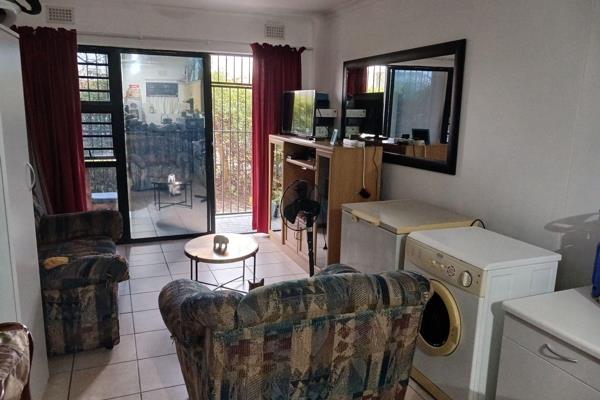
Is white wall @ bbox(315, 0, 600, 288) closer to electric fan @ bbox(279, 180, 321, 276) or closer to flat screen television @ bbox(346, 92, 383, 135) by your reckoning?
flat screen television @ bbox(346, 92, 383, 135)

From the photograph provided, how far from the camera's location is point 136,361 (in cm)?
262

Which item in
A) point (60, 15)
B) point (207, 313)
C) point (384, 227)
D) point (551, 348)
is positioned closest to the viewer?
point (207, 313)

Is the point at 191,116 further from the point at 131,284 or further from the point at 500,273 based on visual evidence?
the point at 500,273

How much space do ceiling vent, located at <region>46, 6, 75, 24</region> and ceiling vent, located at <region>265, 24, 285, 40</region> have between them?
6.18 feet

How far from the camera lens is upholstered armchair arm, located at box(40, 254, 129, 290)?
2480 millimetres

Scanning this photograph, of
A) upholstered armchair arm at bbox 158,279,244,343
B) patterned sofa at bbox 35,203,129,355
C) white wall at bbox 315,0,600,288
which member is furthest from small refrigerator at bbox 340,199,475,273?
patterned sofa at bbox 35,203,129,355

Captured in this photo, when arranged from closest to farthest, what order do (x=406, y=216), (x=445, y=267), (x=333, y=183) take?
(x=445, y=267) → (x=406, y=216) → (x=333, y=183)

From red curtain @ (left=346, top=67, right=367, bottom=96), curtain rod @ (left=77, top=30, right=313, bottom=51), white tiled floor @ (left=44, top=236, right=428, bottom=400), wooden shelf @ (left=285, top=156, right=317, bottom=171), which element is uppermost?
curtain rod @ (left=77, top=30, right=313, bottom=51)

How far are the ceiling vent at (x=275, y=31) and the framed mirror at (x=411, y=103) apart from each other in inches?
40.0

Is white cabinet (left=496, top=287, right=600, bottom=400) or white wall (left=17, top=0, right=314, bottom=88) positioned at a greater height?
white wall (left=17, top=0, right=314, bottom=88)

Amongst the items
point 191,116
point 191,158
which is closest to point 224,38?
point 191,116

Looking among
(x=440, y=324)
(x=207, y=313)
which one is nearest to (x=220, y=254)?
(x=440, y=324)

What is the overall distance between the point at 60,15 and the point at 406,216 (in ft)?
11.8

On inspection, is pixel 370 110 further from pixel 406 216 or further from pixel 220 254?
pixel 220 254
